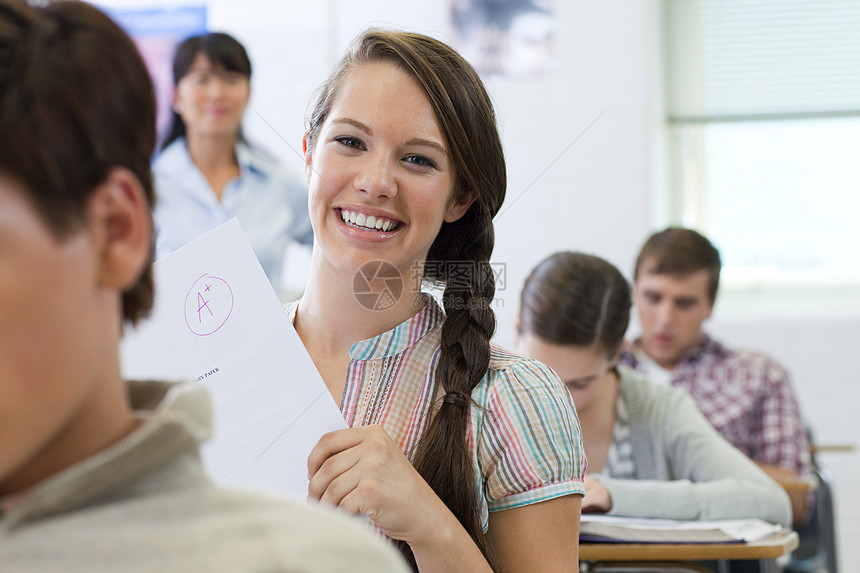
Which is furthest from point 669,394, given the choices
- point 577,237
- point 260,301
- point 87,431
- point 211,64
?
point 87,431

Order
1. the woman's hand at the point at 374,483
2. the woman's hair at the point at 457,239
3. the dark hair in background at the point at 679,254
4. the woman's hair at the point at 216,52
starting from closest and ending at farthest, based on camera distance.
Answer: the woman's hand at the point at 374,483 < the woman's hair at the point at 457,239 < the dark hair in background at the point at 679,254 < the woman's hair at the point at 216,52

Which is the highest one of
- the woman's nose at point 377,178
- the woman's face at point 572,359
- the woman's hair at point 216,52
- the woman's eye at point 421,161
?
the woman's hair at point 216,52

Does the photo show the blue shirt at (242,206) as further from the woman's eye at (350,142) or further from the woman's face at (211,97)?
the woman's eye at (350,142)

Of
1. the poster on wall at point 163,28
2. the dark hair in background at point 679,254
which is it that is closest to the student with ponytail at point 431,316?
the dark hair in background at point 679,254

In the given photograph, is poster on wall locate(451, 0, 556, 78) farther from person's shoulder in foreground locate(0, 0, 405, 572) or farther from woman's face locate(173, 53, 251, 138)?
person's shoulder in foreground locate(0, 0, 405, 572)

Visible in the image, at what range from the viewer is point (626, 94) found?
3428mm

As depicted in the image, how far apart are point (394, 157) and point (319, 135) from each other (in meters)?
0.12

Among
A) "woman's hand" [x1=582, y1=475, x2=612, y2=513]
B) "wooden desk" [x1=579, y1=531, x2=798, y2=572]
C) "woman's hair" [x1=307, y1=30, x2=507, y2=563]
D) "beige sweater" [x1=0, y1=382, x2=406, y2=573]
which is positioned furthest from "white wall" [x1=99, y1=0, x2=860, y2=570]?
"beige sweater" [x1=0, y1=382, x2=406, y2=573]

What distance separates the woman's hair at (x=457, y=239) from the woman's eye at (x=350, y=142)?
0.21 ft

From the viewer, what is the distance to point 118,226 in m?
0.53

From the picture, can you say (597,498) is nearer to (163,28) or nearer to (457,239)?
(457,239)

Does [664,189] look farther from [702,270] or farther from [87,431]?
[87,431]

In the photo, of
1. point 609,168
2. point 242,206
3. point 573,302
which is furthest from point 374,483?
point 609,168

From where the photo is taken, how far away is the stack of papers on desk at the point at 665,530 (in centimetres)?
169
